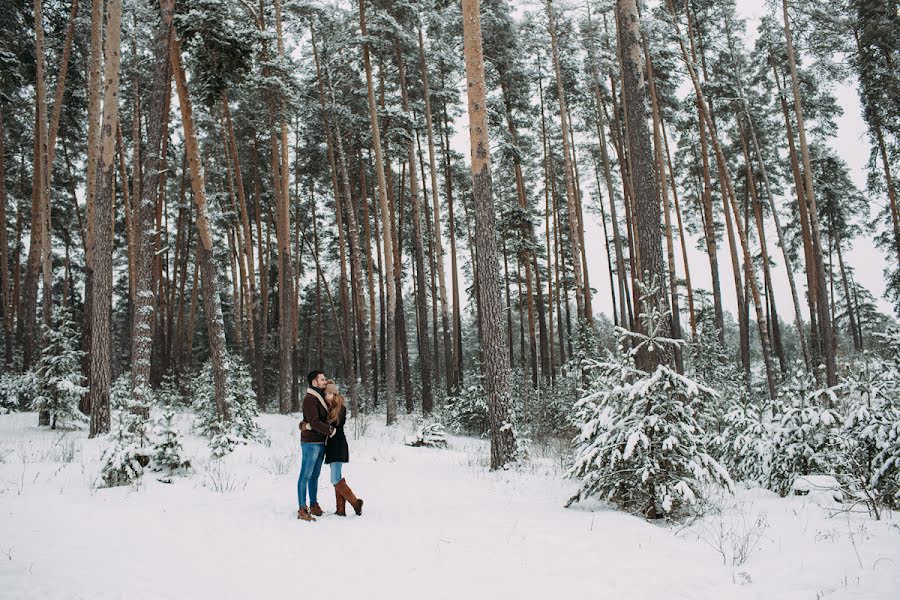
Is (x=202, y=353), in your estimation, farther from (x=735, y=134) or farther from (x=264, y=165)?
(x=735, y=134)

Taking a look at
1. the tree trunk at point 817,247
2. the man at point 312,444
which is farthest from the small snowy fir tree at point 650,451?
the tree trunk at point 817,247

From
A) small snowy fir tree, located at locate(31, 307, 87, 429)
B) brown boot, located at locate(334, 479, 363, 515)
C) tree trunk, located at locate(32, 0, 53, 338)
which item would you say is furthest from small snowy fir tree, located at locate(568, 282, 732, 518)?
tree trunk, located at locate(32, 0, 53, 338)

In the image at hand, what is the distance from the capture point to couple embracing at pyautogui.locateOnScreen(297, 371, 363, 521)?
554 centimetres

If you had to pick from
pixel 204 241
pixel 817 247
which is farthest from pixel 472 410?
pixel 817 247

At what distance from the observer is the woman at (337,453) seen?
18.3 feet

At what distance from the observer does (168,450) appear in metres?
6.91

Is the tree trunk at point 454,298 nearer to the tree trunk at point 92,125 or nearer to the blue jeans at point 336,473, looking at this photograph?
the tree trunk at point 92,125

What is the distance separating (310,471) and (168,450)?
271cm

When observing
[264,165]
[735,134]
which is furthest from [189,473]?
[735,134]

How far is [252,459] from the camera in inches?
356

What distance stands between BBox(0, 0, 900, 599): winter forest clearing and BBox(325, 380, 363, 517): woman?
1.2 inches

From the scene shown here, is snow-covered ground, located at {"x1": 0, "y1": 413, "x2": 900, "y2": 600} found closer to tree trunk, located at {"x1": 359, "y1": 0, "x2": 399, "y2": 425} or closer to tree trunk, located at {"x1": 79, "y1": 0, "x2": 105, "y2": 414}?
tree trunk, located at {"x1": 79, "y1": 0, "x2": 105, "y2": 414}

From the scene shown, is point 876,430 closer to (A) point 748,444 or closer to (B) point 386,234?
(A) point 748,444

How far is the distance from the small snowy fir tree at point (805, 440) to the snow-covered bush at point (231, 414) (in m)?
8.74
